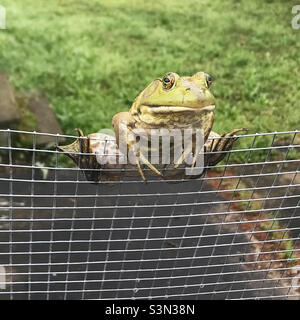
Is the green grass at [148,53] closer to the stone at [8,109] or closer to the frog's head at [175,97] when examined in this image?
the stone at [8,109]

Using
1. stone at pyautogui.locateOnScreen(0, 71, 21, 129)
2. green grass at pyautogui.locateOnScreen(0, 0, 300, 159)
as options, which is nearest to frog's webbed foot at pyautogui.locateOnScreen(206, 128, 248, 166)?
green grass at pyautogui.locateOnScreen(0, 0, 300, 159)

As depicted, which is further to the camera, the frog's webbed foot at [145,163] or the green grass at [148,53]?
the green grass at [148,53]

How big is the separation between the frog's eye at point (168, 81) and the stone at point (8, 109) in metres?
2.15

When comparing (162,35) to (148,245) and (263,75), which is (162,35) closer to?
(263,75)

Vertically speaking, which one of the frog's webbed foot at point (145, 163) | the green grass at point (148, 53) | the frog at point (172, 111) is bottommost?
the green grass at point (148, 53)

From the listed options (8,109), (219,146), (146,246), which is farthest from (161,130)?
(8,109)

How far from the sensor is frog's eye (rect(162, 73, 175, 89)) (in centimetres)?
183

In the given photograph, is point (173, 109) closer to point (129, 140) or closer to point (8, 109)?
point (129, 140)

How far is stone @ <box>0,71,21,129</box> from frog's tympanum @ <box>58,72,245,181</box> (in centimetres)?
169

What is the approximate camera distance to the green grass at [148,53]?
4.27 meters

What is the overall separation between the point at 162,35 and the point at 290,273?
10.6 ft

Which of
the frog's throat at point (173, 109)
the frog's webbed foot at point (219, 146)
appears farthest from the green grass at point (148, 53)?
the frog's throat at point (173, 109)

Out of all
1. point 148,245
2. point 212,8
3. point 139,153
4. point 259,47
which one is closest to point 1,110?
point 148,245

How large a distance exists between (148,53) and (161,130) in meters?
3.20
